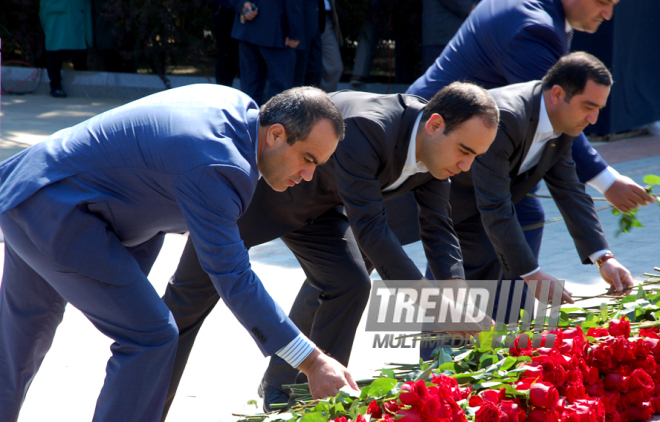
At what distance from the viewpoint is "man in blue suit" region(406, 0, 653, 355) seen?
3.51 metres

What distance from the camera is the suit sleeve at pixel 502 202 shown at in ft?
9.71

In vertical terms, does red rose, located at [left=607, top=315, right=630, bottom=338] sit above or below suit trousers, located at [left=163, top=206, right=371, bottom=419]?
above

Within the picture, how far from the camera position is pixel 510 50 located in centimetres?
353

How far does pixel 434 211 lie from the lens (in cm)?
297

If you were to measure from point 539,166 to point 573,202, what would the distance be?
0.78ft

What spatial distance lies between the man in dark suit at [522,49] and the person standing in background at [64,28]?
8645 millimetres

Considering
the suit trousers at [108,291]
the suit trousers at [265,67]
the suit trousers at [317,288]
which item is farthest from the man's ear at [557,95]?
the suit trousers at [265,67]

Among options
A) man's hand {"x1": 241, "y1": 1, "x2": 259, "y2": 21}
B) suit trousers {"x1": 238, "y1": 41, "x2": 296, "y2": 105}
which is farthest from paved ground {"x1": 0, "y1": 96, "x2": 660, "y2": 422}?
man's hand {"x1": 241, "y1": 1, "x2": 259, "y2": 21}

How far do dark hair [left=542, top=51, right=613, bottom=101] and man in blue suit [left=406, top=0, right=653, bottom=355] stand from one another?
445 millimetres

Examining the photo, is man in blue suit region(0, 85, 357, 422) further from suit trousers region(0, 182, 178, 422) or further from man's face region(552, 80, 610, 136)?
man's face region(552, 80, 610, 136)

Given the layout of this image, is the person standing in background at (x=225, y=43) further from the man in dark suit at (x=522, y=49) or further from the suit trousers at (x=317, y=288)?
the suit trousers at (x=317, y=288)

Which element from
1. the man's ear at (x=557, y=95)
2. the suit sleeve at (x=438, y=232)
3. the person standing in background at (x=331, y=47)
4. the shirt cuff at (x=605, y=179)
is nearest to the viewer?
the suit sleeve at (x=438, y=232)

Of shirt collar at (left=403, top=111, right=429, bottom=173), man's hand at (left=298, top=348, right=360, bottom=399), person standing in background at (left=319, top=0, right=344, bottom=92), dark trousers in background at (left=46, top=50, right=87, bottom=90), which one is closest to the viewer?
man's hand at (left=298, top=348, right=360, bottom=399)

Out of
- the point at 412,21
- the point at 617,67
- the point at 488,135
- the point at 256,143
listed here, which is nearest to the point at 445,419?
the point at 256,143
